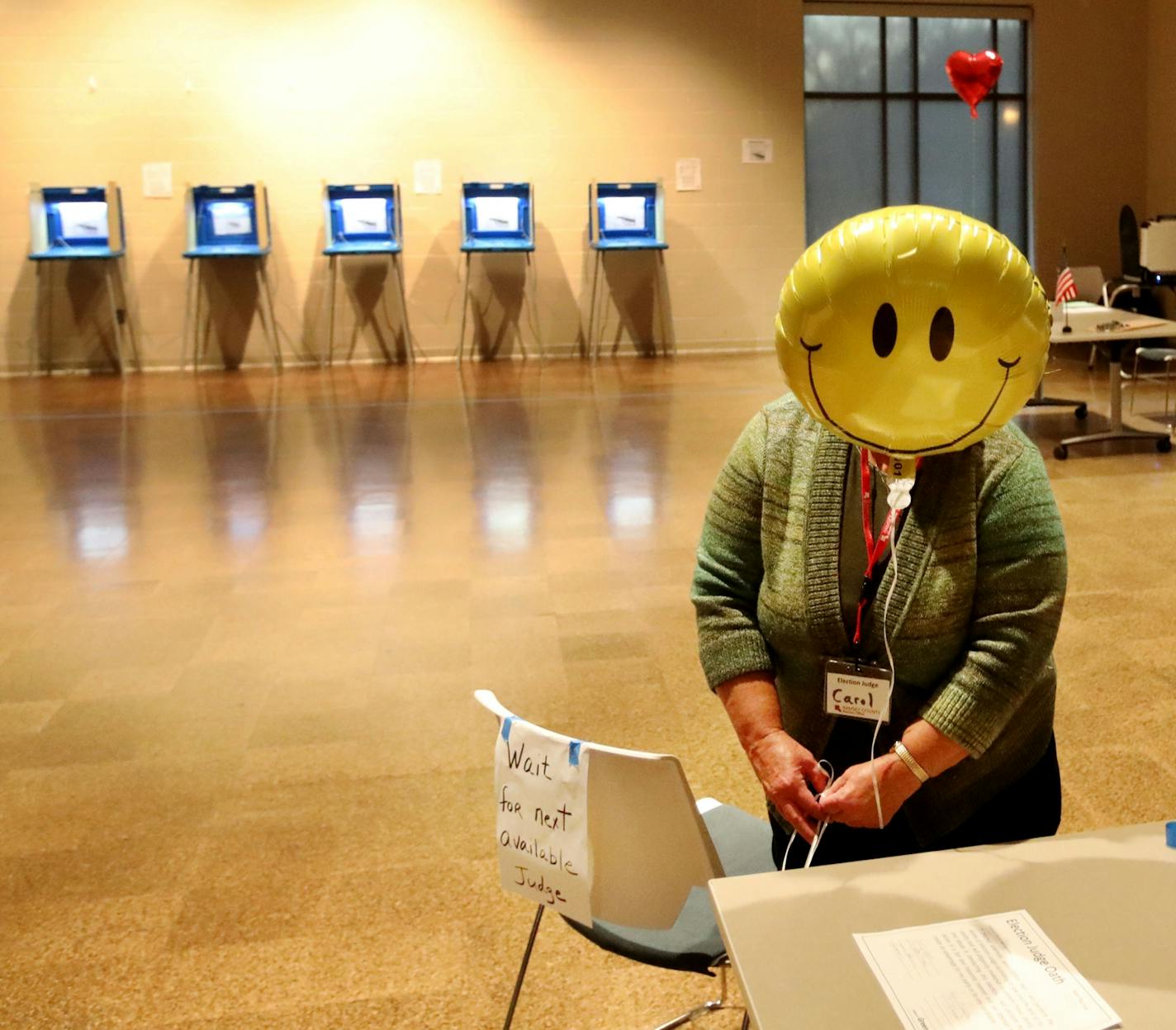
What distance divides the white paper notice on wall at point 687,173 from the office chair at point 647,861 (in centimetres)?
1008

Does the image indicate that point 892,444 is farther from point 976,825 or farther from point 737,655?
point 976,825

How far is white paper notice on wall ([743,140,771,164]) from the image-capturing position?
442 inches

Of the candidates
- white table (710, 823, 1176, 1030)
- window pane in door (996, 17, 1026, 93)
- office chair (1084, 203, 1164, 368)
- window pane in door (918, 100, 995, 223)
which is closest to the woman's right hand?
white table (710, 823, 1176, 1030)

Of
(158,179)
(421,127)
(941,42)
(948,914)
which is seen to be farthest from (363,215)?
(948,914)

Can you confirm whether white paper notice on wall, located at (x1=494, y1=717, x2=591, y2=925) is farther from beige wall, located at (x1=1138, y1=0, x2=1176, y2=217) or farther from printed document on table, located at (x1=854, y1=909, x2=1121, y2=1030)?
beige wall, located at (x1=1138, y1=0, x2=1176, y2=217)

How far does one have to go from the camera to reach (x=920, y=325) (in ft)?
4.33

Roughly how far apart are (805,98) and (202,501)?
826cm

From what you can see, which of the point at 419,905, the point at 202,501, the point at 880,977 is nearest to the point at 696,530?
the point at 202,501

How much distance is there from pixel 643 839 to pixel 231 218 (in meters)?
10.0

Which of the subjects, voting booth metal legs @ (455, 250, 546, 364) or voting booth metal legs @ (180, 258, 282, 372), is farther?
Result: voting booth metal legs @ (455, 250, 546, 364)

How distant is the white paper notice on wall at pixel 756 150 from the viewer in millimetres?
11227

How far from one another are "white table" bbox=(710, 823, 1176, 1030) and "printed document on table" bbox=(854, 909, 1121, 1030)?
0.01 m

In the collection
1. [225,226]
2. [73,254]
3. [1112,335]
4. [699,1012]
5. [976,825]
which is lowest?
[699,1012]

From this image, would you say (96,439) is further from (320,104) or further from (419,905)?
(419,905)
